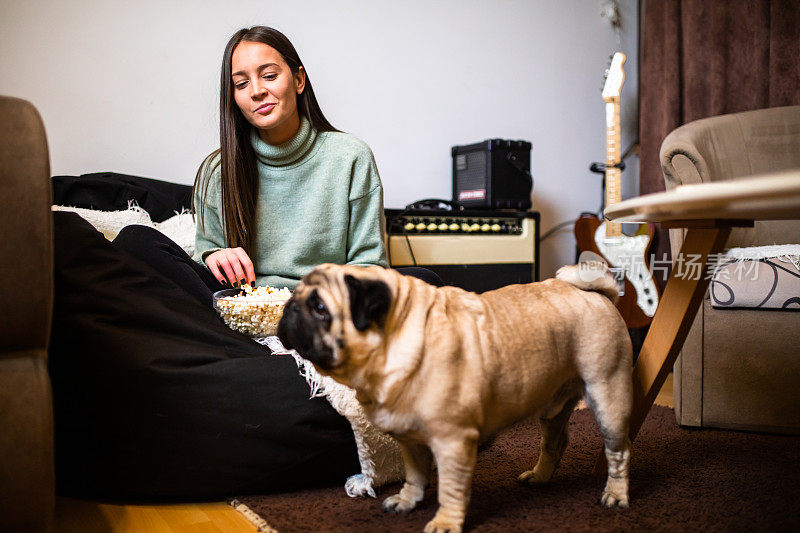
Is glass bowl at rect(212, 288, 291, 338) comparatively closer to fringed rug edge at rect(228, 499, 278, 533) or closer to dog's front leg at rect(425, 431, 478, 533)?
fringed rug edge at rect(228, 499, 278, 533)

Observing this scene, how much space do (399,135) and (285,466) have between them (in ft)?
7.00

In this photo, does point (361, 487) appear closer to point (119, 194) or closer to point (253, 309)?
point (253, 309)

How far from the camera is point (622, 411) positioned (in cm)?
109

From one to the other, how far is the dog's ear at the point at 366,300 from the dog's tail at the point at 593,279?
431 mm

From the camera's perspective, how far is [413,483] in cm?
111

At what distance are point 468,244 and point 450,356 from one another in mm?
1769

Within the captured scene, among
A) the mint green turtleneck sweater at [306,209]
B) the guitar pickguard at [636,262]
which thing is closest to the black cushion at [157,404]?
the mint green turtleneck sweater at [306,209]

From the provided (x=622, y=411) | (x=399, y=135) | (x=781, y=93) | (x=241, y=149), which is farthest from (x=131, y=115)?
(x=781, y=93)

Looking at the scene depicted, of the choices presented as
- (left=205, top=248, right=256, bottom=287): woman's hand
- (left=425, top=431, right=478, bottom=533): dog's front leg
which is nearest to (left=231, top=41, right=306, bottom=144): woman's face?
(left=205, top=248, right=256, bottom=287): woman's hand

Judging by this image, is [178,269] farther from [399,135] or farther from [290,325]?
[399,135]

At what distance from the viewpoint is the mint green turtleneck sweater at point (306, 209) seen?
65.6 inches

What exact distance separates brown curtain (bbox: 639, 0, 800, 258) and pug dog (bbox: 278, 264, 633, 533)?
229cm

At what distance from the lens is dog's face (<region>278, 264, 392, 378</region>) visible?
2.88ft

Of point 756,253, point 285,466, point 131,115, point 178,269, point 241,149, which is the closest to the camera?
point 285,466
